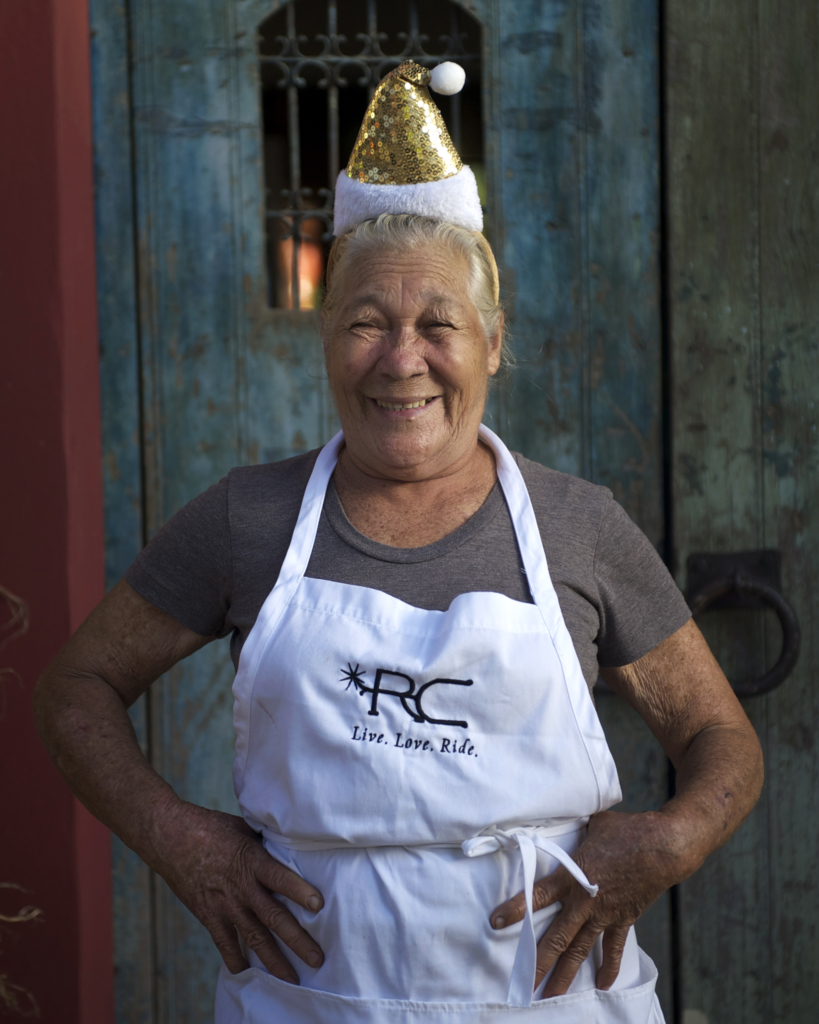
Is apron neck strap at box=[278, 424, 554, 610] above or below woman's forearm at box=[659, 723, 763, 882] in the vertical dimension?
above

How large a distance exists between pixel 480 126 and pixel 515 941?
158cm

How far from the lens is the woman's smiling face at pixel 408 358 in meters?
1.27

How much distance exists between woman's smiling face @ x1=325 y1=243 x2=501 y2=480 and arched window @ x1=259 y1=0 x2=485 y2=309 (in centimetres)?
66

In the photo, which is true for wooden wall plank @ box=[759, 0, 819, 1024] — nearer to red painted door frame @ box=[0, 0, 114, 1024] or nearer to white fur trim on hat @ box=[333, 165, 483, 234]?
white fur trim on hat @ box=[333, 165, 483, 234]

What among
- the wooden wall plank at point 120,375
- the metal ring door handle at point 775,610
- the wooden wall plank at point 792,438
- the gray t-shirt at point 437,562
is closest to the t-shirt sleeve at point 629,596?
the gray t-shirt at point 437,562

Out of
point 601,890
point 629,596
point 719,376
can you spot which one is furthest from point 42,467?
point 719,376

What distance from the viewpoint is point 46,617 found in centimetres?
175

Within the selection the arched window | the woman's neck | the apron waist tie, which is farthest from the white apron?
the arched window

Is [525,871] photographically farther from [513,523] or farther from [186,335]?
[186,335]

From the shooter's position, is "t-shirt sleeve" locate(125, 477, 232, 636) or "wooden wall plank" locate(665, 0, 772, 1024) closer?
"t-shirt sleeve" locate(125, 477, 232, 636)

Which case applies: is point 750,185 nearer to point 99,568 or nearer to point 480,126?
point 480,126

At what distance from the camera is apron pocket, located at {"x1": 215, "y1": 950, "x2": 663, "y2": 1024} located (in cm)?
111

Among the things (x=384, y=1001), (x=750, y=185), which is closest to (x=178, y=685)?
(x=384, y=1001)

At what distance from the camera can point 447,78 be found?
129cm
